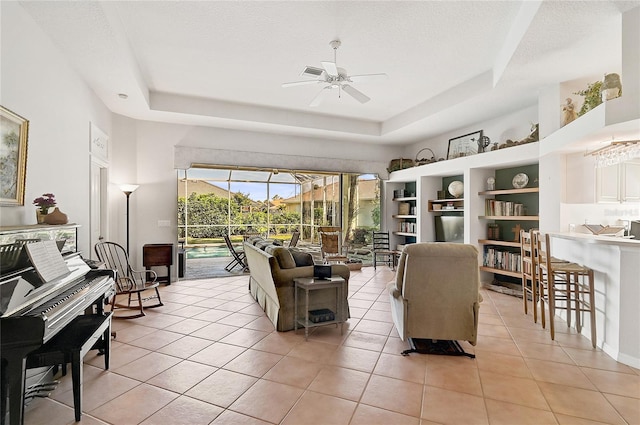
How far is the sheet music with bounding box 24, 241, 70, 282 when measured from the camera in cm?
217

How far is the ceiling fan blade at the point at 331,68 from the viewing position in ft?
11.2

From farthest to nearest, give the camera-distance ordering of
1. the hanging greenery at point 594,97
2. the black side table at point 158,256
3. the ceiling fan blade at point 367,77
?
the black side table at point 158,256, the ceiling fan blade at point 367,77, the hanging greenery at point 594,97

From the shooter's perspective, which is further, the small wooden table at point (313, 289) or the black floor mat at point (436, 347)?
the small wooden table at point (313, 289)

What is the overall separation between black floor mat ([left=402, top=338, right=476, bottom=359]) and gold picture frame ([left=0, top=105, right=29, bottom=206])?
138 inches

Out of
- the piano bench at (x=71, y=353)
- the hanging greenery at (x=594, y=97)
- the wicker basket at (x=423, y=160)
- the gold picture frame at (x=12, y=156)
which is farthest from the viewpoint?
the wicker basket at (x=423, y=160)

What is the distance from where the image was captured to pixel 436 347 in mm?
3021

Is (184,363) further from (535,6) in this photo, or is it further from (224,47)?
(535,6)

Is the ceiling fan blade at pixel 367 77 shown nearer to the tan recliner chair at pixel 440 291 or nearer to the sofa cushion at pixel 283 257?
the tan recliner chair at pixel 440 291

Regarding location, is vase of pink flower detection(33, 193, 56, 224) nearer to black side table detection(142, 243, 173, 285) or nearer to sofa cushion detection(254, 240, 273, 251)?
sofa cushion detection(254, 240, 273, 251)

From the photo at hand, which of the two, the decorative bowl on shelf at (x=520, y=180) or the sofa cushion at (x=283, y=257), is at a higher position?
the decorative bowl on shelf at (x=520, y=180)

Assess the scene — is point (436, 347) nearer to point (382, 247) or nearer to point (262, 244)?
point (262, 244)

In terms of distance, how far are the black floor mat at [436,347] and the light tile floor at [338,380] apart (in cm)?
8

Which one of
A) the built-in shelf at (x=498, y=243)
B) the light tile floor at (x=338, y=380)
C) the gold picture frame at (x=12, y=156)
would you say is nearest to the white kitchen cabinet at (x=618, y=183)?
the built-in shelf at (x=498, y=243)

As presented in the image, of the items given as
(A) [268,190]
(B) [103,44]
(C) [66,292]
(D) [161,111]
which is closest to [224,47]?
(B) [103,44]
